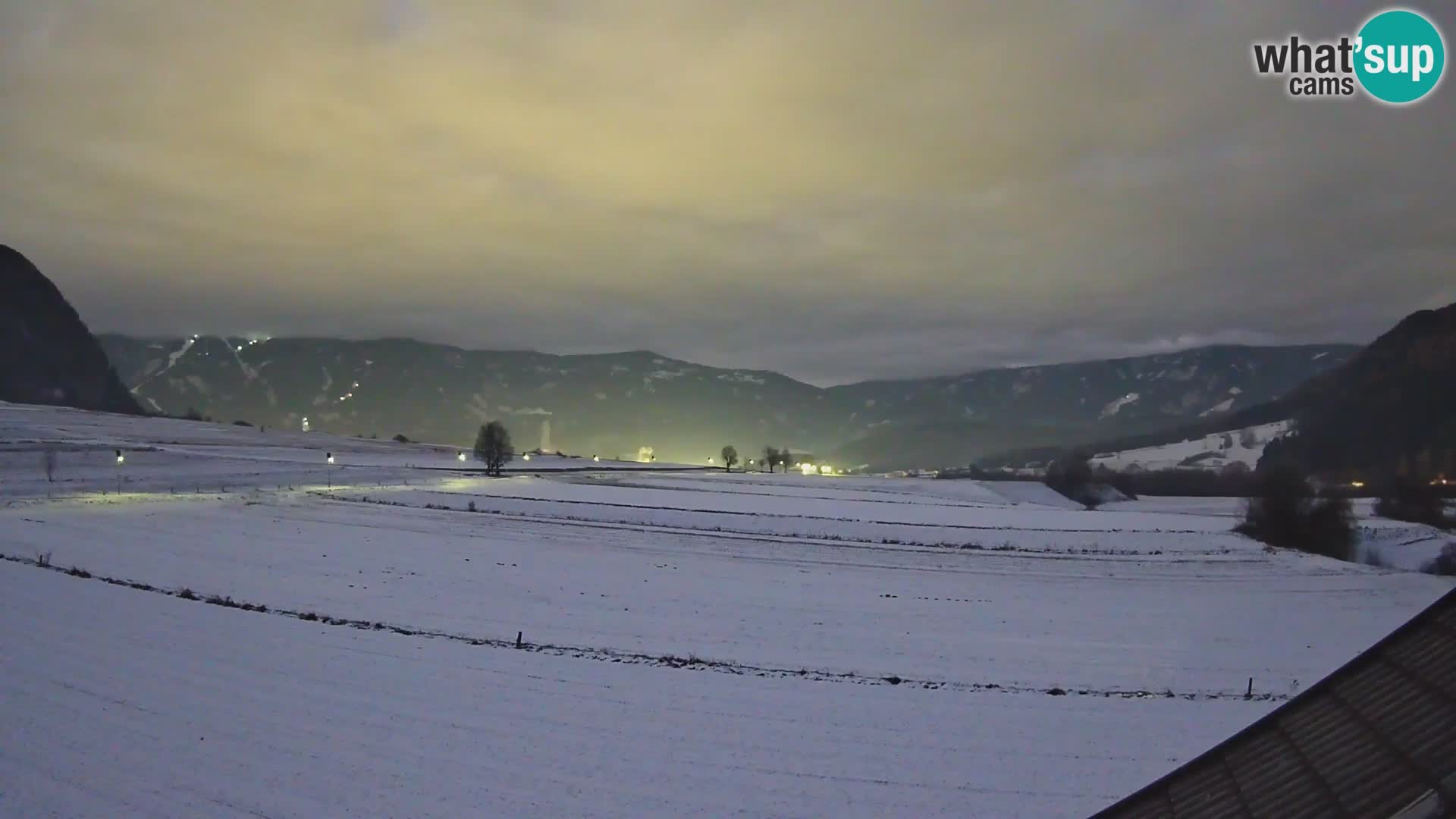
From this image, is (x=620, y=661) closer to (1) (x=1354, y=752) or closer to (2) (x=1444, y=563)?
(1) (x=1354, y=752)

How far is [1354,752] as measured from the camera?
17.4 ft

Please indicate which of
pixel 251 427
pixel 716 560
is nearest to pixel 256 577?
pixel 716 560

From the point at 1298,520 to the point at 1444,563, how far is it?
37.2ft

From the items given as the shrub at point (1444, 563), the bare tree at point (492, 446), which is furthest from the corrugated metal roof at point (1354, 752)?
the bare tree at point (492, 446)

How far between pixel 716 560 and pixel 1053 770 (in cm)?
3120

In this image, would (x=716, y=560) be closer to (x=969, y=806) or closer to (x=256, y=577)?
(x=256, y=577)

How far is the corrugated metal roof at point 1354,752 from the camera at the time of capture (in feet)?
15.3

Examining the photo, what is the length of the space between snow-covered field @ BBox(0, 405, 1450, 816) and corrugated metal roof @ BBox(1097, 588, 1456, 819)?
10.7m

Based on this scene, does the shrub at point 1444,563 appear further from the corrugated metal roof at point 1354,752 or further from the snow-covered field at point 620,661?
the corrugated metal roof at point 1354,752

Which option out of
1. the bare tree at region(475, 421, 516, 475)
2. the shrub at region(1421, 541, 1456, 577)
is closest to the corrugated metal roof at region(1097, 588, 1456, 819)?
the shrub at region(1421, 541, 1456, 577)

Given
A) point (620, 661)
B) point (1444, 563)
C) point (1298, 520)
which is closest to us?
point (620, 661)

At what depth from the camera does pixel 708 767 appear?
57.8ft

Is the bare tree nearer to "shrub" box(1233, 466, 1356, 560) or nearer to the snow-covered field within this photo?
the snow-covered field

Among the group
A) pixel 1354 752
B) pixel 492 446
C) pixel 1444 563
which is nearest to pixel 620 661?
pixel 1354 752
